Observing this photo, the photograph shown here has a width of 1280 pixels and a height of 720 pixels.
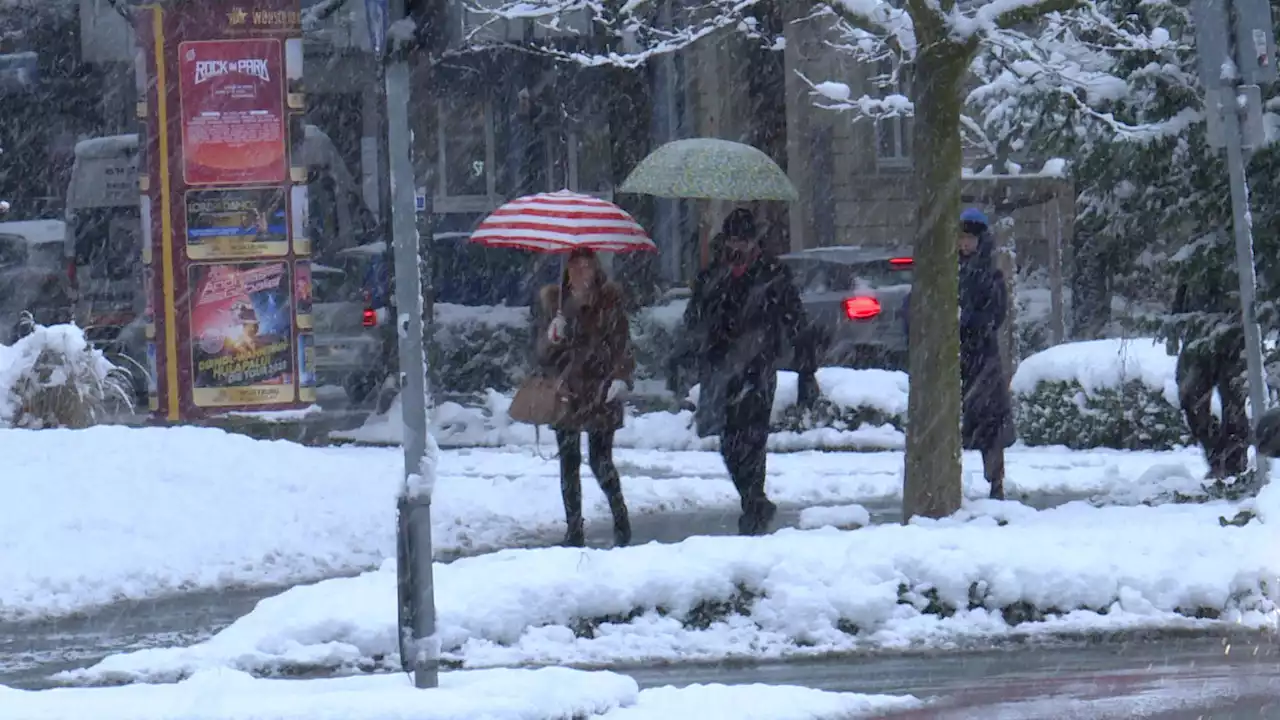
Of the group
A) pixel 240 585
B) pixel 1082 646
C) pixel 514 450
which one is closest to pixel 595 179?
pixel 514 450

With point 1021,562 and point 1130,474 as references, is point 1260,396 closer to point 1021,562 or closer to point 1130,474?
point 1021,562

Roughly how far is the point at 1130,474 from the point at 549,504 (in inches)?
170

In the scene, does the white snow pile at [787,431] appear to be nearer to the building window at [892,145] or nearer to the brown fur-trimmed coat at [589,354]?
the brown fur-trimmed coat at [589,354]

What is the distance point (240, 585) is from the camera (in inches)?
394

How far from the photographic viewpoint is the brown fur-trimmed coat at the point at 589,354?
33.6 feet

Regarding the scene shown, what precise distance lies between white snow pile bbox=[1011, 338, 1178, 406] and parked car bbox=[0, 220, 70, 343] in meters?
12.1

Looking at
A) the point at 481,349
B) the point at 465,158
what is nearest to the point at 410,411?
the point at 481,349

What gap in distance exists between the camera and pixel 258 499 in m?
11.5

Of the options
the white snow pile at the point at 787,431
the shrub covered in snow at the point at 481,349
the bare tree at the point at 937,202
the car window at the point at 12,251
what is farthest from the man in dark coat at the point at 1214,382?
the car window at the point at 12,251

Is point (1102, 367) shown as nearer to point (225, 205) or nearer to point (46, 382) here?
point (225, 205)

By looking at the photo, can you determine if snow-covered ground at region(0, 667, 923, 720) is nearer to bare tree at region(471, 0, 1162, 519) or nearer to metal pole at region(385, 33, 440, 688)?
metal pole at region(385, 33, 440, 688)

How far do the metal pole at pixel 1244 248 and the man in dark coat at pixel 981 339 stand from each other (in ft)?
6.98

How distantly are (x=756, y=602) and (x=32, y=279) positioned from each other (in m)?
16.9

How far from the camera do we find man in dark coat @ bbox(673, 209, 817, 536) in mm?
10273
